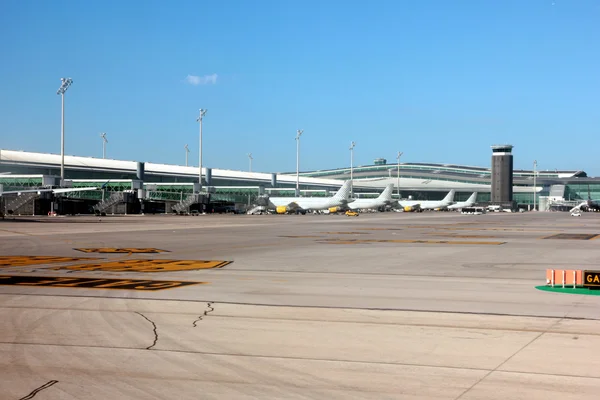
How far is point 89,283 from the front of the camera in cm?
2000

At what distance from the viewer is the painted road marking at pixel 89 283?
Result: 1920cm

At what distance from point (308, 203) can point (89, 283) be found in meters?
112

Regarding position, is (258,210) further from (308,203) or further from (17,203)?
(17,203)

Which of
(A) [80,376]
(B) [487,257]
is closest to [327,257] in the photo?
(B) [487,257]

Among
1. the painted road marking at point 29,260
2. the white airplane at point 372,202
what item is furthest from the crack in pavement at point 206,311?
the white airplane at point 372,202

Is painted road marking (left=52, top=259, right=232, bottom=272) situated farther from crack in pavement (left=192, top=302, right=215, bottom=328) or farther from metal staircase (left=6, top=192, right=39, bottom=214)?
metal staircase (left=6, top=192, right=39, bottom=214)

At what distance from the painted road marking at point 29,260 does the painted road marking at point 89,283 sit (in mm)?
4794

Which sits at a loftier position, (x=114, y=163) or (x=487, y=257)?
(x=114, y=163)

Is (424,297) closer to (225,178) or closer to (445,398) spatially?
(445,398)

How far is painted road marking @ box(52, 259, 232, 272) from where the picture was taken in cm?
2466

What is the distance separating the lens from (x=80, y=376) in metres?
9.37

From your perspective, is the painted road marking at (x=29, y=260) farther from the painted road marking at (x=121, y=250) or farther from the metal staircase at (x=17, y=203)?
the metal staircase at (x=17, y=203)

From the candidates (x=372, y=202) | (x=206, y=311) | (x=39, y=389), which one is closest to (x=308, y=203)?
(x=372, y=202)

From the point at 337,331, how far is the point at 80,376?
5251 millimetres
